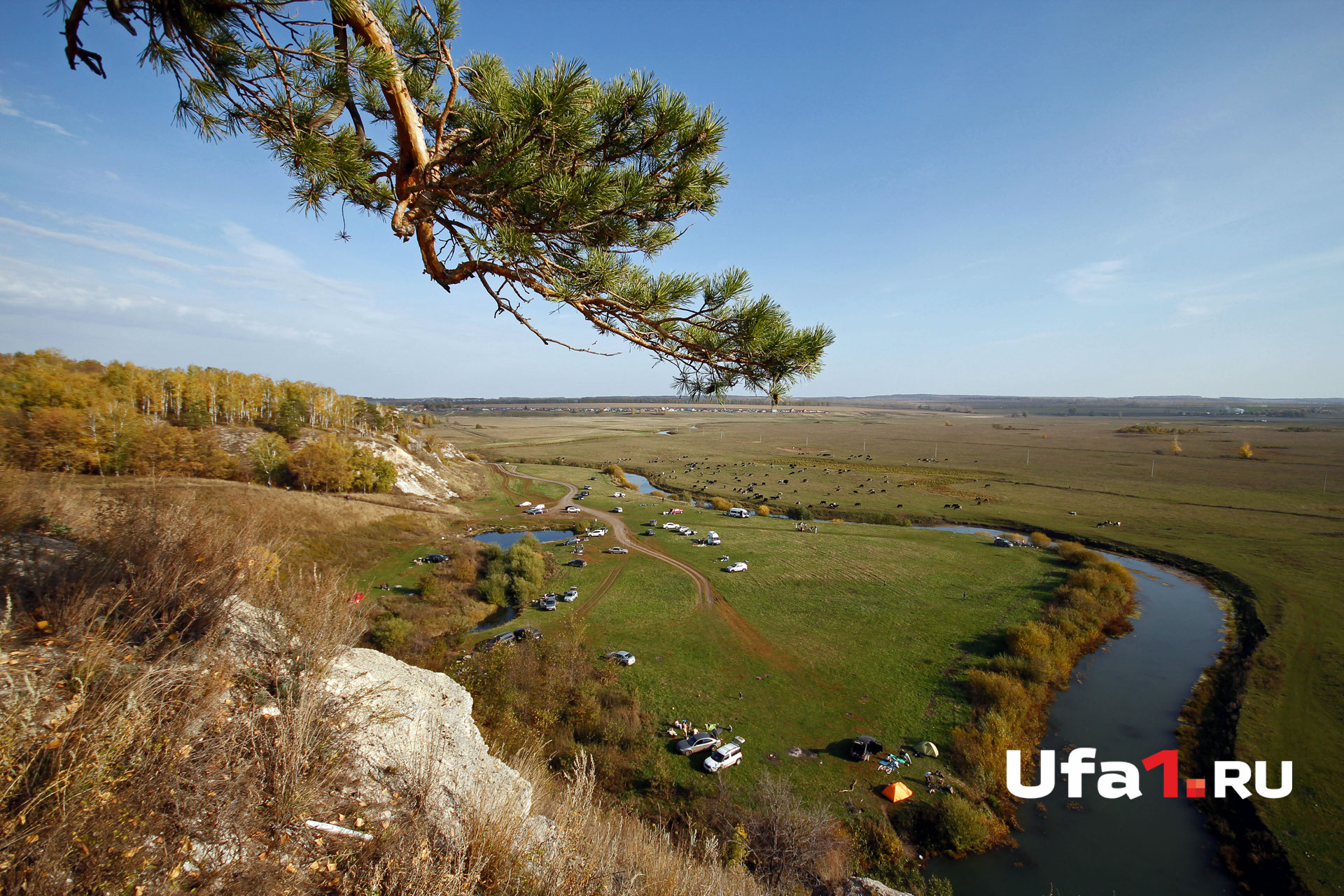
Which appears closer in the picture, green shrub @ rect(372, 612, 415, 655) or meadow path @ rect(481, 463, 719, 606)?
green shrub @ rect(372, 612, 415, 655)

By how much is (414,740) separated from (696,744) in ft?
41.8

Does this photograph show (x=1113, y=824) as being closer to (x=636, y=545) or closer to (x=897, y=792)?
(x=897, y=792)

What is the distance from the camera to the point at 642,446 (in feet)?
368

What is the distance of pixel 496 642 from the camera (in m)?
22.1

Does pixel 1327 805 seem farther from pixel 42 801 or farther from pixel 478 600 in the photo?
pixel 478 600

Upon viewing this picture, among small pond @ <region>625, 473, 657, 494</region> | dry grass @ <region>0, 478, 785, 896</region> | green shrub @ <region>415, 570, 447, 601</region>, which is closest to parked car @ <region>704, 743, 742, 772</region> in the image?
dry grass @ <region>0, 478, 785, 896</region>

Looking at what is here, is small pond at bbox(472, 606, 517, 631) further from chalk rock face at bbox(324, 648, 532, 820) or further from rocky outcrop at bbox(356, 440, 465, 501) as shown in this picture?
rocky outcrop at bbox(356, 440, 465, 501)

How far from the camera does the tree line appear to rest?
29312mm

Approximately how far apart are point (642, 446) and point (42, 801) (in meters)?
109

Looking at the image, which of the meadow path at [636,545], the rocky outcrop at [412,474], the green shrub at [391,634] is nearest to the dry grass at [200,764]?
A: the green shrub at [391,634]

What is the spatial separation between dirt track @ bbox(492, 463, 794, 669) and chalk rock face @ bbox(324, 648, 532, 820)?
1689 cm

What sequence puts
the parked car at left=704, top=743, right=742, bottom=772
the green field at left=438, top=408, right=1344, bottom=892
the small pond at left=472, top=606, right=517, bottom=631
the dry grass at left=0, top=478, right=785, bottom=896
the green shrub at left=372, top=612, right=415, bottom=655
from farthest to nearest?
the small pond at left=472, top=606, right=517, bottom=631
the green shrub at left=372, top=612, right=415, bottom=655
the green field at left=438, top=408, right=1344, bottom=892
the parked car at left=704, top=743, right=742, bottom=772
the dry grass at left=0, top=478, right=785, bottom=896

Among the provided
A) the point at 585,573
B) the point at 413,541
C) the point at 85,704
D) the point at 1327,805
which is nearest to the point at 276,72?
the point at 85,704

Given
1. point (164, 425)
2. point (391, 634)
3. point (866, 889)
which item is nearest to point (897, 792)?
point (866, 889)
